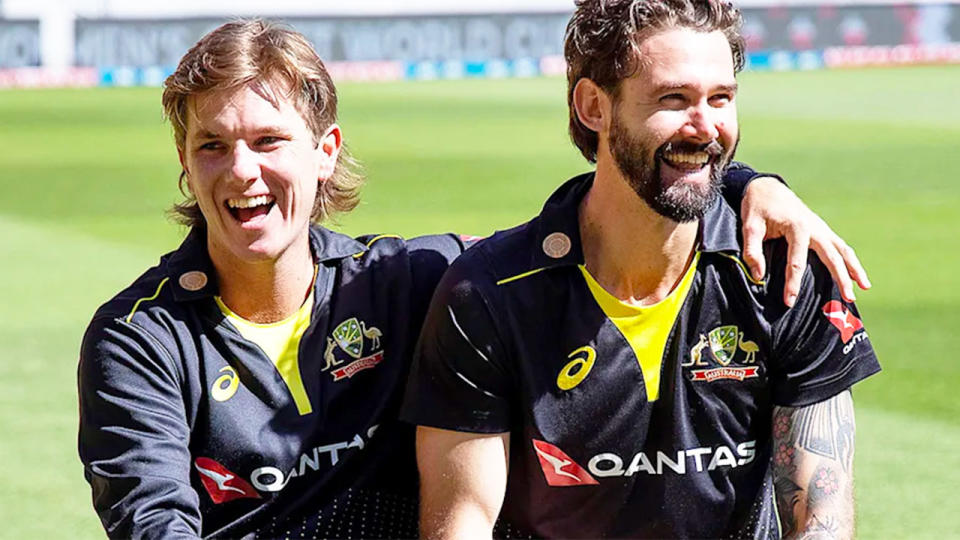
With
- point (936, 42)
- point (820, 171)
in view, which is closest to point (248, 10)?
point (936, 42)

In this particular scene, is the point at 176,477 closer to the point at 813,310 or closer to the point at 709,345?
the point at 709,345

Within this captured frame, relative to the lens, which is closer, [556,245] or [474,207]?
[556,245]

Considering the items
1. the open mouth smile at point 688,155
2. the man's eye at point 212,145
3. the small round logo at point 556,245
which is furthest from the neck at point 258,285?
the open mouth smile at point 688,155

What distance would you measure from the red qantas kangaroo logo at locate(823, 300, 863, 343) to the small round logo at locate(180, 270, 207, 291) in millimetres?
1609

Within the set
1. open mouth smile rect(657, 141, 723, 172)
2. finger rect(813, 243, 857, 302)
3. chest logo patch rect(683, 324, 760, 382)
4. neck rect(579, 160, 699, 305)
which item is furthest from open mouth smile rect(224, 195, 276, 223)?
finger rect(813, 243, 857, 302)

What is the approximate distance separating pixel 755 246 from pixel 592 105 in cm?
56

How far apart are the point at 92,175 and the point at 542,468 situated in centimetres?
1397

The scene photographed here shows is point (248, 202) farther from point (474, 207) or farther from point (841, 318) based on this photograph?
point (474, 207)

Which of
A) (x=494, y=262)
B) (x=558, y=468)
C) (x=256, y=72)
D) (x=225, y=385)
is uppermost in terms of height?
(x=256, y=72)

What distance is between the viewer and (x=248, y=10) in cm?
4022

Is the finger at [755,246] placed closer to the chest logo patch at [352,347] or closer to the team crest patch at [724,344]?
the team crest patch at [724,344]

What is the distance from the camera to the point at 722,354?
155 inches

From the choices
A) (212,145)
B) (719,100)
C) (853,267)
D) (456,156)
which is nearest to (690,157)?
(719,100)

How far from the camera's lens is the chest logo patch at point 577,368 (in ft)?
12.9
